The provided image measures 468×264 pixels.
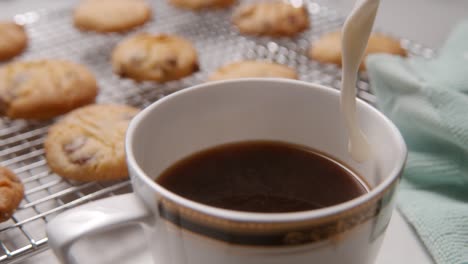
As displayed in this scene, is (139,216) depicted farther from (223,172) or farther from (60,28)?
(60,28)

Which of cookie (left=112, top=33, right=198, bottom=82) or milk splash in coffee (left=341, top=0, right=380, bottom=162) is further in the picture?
cookie (left=112, top=33, right=198, bottom=82)

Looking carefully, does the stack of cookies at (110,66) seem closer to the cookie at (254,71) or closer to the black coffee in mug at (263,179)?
the cookie at (254,71)

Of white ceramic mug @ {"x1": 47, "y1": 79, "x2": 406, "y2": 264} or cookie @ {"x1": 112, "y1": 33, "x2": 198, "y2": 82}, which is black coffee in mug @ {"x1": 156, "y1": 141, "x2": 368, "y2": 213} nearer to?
white ceramic mug @ {"x1": 47, "y1": 79, "x2": 406, "y2": 264}

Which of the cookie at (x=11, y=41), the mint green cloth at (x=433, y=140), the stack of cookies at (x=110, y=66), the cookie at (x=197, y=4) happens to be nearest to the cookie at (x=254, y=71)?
the stack of cookies at (x=110, y=66)

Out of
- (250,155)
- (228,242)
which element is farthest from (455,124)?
(228,242)

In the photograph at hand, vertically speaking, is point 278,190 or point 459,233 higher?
point 278,190

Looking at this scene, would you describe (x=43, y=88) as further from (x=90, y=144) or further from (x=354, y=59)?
(x=354, y=59)

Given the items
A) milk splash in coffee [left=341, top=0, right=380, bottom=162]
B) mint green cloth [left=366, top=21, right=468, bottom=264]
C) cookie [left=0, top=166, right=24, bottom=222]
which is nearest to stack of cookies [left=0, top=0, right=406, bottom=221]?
cookie [left=0, top=166, right=24, bottom=222]

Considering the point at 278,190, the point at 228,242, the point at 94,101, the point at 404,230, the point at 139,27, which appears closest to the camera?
the point at 228,242
